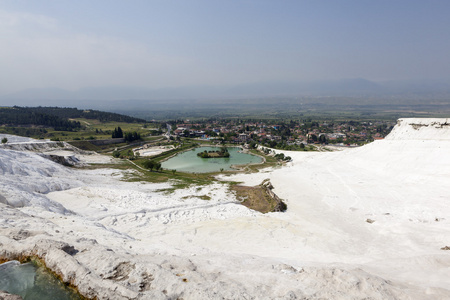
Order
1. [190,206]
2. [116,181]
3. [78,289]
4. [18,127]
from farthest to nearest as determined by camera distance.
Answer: [18,127], [116,181], [190,206], [78,289]

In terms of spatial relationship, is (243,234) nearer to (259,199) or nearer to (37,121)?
Answer: (259,199)

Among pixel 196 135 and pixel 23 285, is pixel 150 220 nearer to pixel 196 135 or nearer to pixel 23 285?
pixel 23 285

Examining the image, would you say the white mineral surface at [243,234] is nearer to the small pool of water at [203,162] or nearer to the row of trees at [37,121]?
the small pool of water at [203,162]

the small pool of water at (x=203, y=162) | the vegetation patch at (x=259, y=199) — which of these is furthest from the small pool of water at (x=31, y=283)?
the small pool of water at (x=203, y=162)

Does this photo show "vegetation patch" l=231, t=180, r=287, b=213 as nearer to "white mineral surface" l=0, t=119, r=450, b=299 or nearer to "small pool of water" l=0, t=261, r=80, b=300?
"white mineral surface" l=0, t=119, r=450, b=299

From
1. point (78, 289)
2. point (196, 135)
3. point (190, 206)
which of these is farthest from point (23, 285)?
point (196, 135)

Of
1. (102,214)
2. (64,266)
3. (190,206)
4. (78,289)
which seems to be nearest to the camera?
(78,289)
